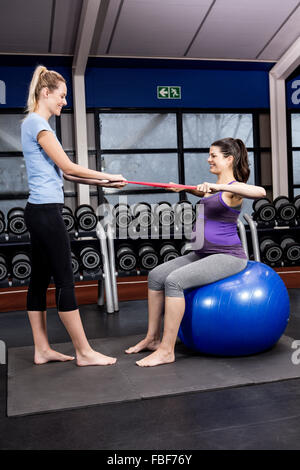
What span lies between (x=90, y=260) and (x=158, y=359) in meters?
2.18

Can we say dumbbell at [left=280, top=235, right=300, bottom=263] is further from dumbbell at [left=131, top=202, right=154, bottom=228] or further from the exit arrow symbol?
the exit arrow symbol

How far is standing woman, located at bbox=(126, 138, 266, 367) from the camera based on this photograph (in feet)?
7.84

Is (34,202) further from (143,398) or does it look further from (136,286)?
(136,286)

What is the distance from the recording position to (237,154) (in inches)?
103

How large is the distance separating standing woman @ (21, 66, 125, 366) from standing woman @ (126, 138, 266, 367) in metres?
0.35

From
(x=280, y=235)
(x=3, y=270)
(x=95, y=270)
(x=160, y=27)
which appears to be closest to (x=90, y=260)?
(x=95, y=270)

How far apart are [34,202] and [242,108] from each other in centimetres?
465

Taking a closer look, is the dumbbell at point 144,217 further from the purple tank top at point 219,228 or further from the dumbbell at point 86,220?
the purple tank top at point 219,228

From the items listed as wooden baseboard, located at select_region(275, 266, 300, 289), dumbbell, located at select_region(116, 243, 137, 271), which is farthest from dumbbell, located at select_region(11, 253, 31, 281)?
wooden baseboard, located at select_region(275, 266, 300, 289)

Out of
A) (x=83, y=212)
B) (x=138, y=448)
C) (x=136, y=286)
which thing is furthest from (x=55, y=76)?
(x=136, y=286)

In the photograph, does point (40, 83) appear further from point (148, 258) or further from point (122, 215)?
point (148, 258)

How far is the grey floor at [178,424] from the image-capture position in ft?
5.17

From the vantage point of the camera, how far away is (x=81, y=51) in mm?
5211

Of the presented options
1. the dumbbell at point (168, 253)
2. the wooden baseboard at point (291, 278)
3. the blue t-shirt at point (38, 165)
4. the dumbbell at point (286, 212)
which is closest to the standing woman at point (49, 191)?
the blue t-shirt at point (38, 165)
